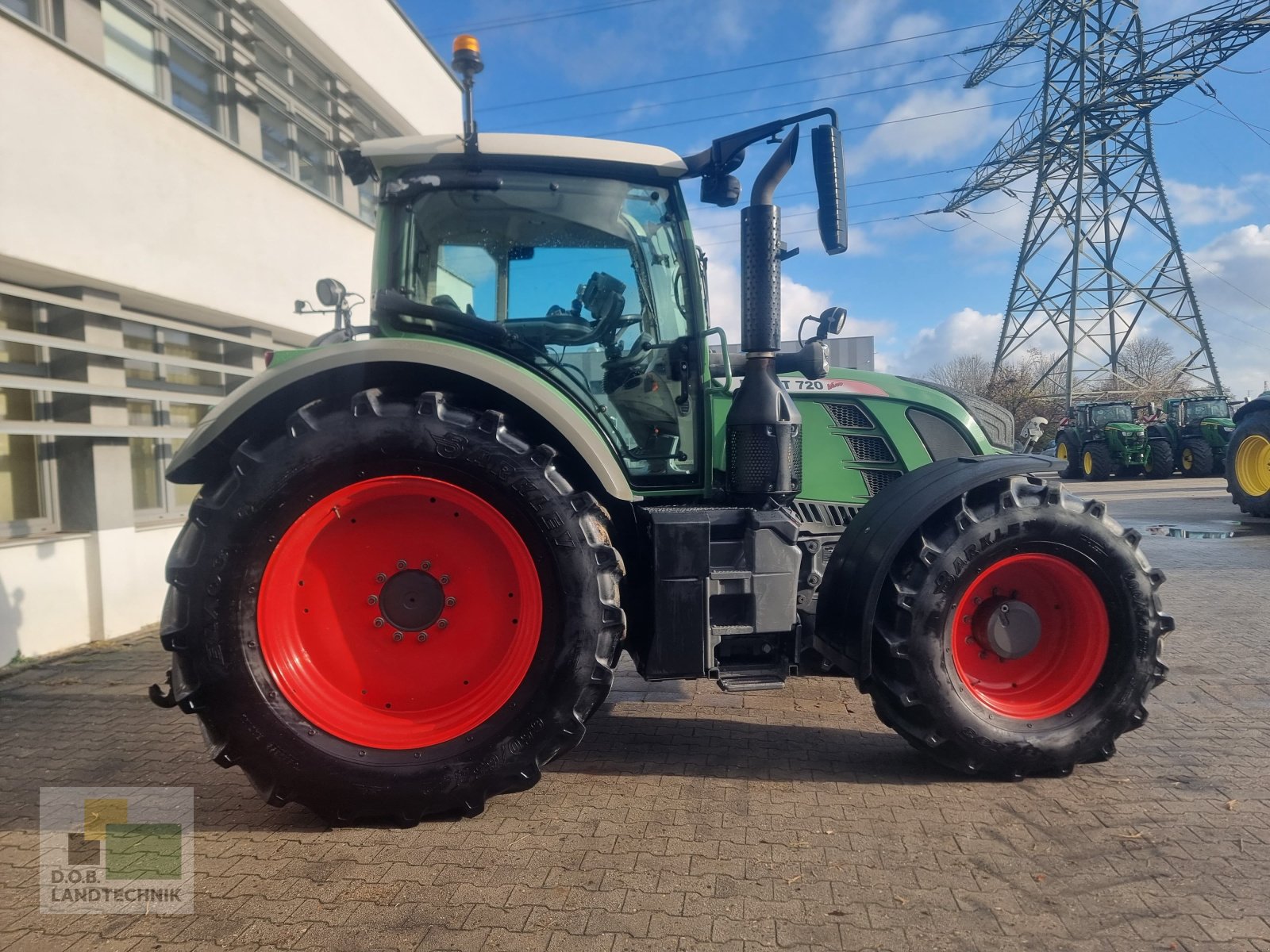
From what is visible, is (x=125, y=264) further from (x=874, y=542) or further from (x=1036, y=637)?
(x=1036, y=637)

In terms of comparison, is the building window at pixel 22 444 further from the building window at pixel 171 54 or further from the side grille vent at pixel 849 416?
the side grille vent at pixel 849 416

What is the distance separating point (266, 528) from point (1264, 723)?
4207mm

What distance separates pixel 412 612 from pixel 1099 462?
20667 millimetres

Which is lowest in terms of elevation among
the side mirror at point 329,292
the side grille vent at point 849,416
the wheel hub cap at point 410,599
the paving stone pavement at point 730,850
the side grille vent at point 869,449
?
the paving stone pavement at point 730,850

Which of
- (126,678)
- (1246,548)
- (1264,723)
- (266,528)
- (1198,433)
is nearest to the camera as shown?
(266,528)

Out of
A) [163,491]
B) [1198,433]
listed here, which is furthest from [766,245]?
[1198,433]

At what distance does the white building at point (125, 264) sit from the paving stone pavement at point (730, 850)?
1.78m

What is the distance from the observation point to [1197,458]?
1839 cm

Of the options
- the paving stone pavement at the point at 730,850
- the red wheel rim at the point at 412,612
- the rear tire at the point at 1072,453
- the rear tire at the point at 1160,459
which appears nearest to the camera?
the paving stone pavement at the point at 730,850

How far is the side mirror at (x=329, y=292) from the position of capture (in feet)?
12.4

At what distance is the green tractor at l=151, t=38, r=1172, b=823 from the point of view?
8.21ft

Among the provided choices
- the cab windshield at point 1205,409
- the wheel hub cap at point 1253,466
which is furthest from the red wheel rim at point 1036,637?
the cab windshield at point 1205,409

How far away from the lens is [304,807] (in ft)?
8.76

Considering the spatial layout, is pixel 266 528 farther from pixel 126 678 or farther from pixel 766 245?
pixel 126 678
